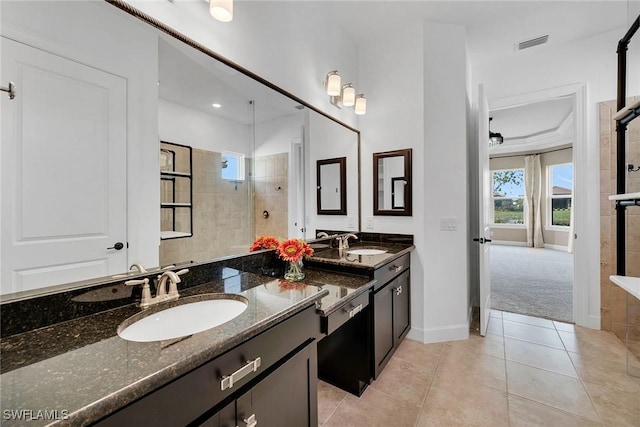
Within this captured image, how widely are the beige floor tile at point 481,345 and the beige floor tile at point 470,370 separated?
58 mm

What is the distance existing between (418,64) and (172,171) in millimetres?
2409

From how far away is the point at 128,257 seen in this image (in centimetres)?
111


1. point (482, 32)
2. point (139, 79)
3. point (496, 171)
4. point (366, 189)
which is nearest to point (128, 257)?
point (139, 79)

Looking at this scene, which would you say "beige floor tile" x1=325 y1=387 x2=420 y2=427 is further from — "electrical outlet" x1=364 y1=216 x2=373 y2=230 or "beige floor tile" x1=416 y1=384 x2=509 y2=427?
"electrical outlet" x1=364 y1=216 x2=373 y2=230

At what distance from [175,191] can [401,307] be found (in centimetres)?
198

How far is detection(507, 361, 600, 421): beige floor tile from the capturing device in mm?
1649

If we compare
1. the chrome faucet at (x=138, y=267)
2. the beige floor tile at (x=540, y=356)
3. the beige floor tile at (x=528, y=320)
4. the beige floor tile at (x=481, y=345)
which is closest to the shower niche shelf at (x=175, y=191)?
the chrome faucet at (x=138, y=267)

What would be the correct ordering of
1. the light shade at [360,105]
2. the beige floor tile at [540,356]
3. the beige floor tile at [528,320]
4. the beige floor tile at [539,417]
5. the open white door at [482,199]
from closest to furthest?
1. the beige floor tile at [539,417]
2. the beige floor tile at [540,356]
3. the open white door at [482,199]
4. the light shade at [360,105]
5. the beige floor tile at [528,320]

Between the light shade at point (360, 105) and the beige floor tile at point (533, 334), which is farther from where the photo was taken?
the light shade at point (360, 105)

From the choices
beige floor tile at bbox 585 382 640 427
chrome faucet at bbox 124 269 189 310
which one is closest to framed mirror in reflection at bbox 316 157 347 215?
chrome faucet at bbox 124 269 189 310

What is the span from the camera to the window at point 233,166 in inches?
60.3

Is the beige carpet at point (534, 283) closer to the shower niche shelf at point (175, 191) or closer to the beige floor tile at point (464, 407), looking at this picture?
the beige floor tile at point (464, 407)

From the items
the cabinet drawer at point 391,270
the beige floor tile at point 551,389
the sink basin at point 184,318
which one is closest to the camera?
the sink basin at point 184,318

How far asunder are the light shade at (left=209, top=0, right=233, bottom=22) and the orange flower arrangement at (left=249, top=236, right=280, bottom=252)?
1.23 meters
